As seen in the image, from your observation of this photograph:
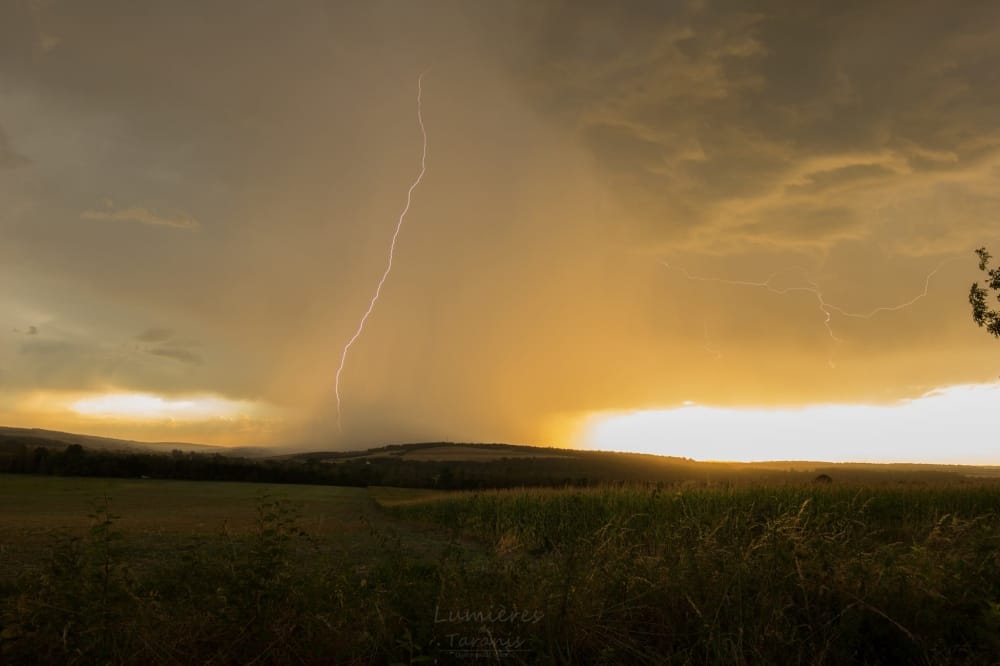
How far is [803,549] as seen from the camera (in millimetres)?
5879

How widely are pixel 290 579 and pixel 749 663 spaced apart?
12.0 feet

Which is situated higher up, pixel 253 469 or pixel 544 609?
pixel 544 609

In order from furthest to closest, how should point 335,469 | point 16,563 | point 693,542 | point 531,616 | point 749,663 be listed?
point 335,469 → point 16,563 → point 693,542 → point 531,616 → point 749,663

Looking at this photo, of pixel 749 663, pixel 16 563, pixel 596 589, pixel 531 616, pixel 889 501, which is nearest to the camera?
pixel 749 663

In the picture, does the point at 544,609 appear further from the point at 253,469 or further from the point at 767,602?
the point at 253,469

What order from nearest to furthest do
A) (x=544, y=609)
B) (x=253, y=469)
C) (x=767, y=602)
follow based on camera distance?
(x=544, y=609) < (x=767, y=602) < (x=253, y=469)

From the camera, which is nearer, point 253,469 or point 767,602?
point 767,602

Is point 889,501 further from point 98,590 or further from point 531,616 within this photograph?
point 98,590

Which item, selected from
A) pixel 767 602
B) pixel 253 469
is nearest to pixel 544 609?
pixel 767 602

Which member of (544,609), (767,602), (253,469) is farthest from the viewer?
(253,469)

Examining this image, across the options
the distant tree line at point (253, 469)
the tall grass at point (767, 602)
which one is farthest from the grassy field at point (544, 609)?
the distant tree line at point (253, 469)

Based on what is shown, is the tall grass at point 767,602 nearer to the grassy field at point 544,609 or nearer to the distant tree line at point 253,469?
the grassy field at point 544,609

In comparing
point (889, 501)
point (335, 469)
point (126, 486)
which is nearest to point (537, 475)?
point (335, 469)

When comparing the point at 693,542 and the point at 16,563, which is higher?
the point at 693,542
